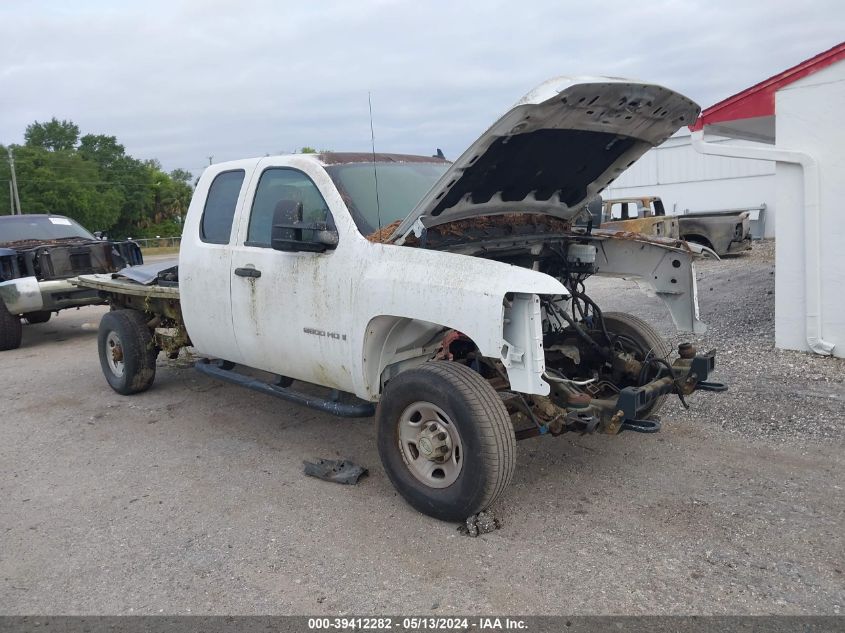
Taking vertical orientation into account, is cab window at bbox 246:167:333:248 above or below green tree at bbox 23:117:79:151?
below

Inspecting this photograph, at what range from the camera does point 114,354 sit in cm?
702

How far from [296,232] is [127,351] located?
333 centimetres

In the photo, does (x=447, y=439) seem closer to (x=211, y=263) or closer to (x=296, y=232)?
(x=296, y=232)

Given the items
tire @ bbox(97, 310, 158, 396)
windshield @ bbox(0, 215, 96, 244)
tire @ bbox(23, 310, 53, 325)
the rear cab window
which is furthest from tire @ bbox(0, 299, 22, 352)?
the rear cab window

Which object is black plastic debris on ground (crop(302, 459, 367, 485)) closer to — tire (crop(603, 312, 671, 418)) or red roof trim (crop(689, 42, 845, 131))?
tire (crop(603, 312, 671, 418))

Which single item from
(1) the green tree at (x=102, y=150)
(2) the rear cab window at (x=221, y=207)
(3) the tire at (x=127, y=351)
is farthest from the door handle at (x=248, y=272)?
(1) the green tree at (x=102, y=150)

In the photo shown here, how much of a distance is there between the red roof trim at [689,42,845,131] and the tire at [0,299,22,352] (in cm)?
919

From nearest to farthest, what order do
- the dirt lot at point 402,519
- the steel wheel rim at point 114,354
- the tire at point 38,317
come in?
the dirt lot at point 402,519 → the steel wheel rim at point 114,354 → the tire at point 38,317

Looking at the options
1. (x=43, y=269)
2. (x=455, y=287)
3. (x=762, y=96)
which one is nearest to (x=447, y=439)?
(x=455, y=287)

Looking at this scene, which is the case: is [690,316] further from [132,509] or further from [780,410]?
[132,509]

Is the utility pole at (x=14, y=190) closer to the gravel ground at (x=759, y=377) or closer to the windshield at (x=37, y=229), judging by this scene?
the windshield at (x=37, y=229)

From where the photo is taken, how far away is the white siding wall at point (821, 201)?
23.0ft

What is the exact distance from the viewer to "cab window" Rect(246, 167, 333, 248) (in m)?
4.70

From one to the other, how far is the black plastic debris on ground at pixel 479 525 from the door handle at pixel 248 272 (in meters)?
2.27
